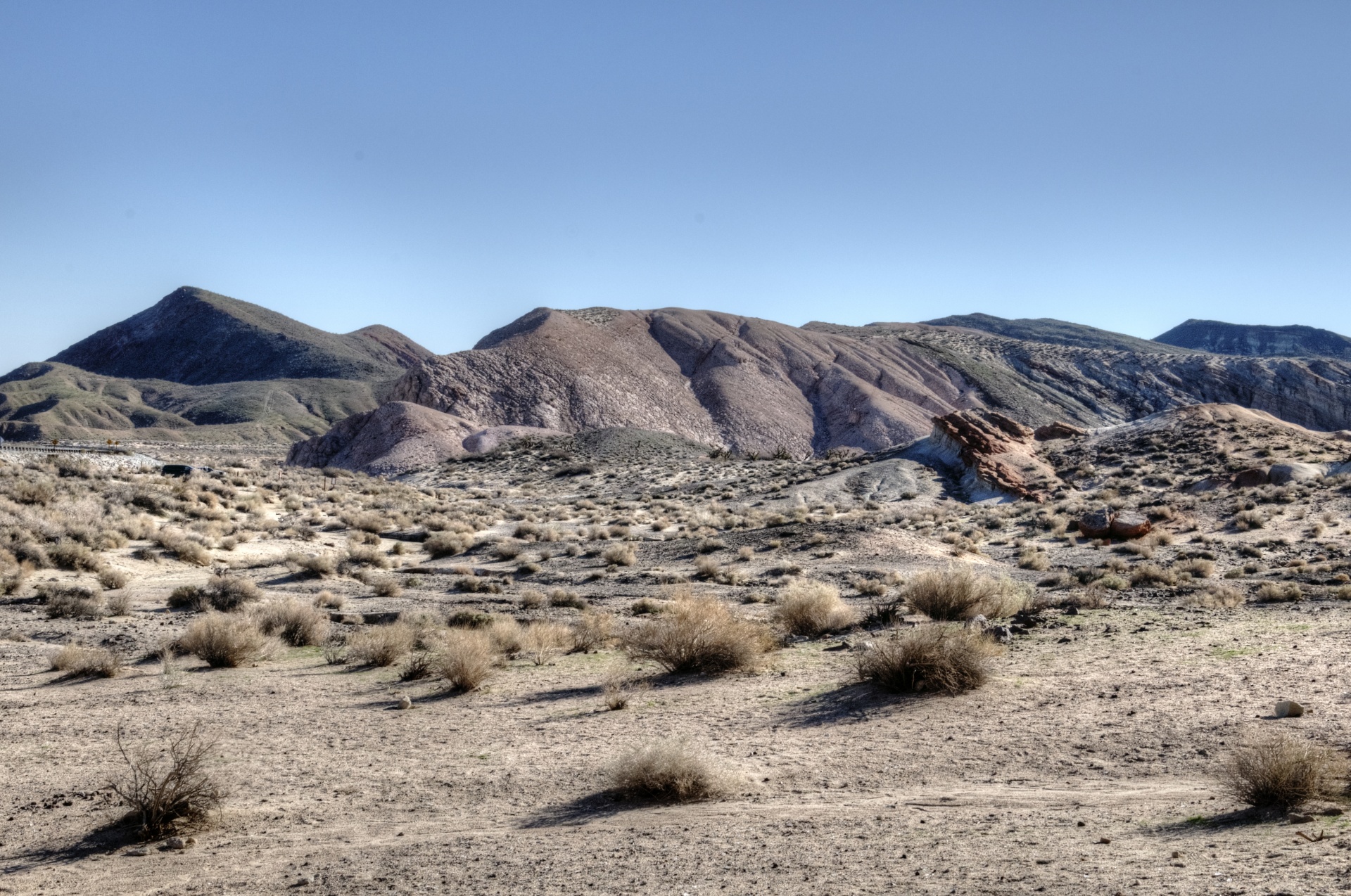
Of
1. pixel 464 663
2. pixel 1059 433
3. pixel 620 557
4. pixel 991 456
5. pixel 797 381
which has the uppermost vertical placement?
pixel 797 381

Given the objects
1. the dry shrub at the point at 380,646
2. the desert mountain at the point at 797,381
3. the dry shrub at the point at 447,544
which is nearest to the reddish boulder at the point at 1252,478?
the dry shrub at the point at 447,544

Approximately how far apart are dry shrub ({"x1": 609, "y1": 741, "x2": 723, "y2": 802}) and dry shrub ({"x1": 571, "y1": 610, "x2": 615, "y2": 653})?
6.33 metres

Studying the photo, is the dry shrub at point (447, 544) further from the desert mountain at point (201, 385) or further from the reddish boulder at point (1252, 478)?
the desert mountain at point (201, 385)

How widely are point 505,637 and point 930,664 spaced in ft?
20.1

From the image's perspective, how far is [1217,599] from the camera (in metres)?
16.6

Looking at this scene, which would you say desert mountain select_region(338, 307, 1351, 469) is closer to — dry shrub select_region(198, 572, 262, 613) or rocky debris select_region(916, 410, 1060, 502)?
rocky debris select_region(916, 410, 1060, 502)

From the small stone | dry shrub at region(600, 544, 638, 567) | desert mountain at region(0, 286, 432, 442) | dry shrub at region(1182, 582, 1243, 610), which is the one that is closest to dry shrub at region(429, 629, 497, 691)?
the small stone

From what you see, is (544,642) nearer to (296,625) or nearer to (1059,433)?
(296,625)

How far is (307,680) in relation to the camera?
1194 cm

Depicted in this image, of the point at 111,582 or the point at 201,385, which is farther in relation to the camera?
the point at 201,385

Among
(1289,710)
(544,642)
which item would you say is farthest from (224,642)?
(1289,710)

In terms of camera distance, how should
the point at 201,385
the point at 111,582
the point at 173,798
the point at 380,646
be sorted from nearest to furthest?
the point at 173,798 < the point at 380,646 < the point at 111,582 < the point at 201,385

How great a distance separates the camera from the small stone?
27.0ft

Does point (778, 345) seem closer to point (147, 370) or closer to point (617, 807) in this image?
point (617, 807)
